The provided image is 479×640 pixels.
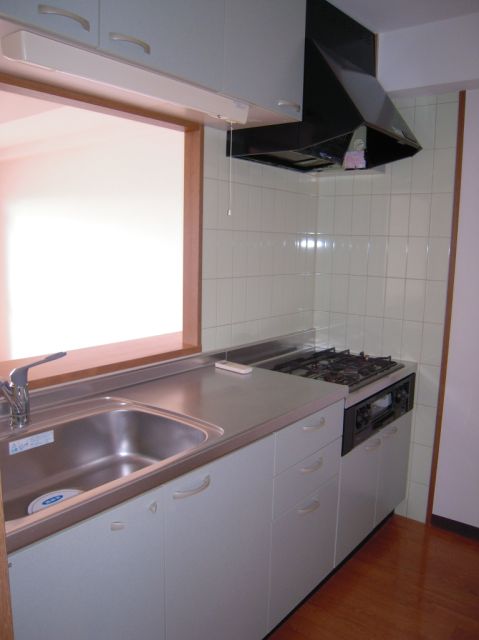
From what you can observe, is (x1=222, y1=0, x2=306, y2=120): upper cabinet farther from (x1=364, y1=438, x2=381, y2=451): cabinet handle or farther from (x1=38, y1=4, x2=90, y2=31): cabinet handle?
(x1=364, y1=438, x2=381, y2=451): cabinet handle

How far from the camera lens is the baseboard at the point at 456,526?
8.63ft

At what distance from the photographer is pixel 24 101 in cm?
295

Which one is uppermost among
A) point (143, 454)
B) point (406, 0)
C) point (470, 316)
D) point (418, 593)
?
point (406, 0)

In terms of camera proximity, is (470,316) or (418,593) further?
(470,316)

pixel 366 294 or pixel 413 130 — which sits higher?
pixel 413 130

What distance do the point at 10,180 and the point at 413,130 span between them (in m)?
4.35

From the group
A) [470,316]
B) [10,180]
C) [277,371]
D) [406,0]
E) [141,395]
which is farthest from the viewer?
[10,180]

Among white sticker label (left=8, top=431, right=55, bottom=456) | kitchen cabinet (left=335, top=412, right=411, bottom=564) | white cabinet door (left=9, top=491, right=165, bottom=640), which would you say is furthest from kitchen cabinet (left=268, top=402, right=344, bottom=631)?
white sticker label (left=8, top=431, right=55, bottom=456)

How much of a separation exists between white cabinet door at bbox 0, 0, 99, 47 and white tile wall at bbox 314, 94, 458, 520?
1870mm

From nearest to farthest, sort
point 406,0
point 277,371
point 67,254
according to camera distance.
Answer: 1. point 406,0
2. point 277,371
3. point 67,254

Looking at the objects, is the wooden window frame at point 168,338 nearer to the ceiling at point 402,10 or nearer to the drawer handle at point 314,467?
the drawer handle at point 314,467

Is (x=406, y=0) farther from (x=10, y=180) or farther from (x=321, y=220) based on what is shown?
(x=10, y=180)

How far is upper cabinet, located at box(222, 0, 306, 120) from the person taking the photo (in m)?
1.69

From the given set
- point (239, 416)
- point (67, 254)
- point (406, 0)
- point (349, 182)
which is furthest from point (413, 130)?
point (67, 254)
